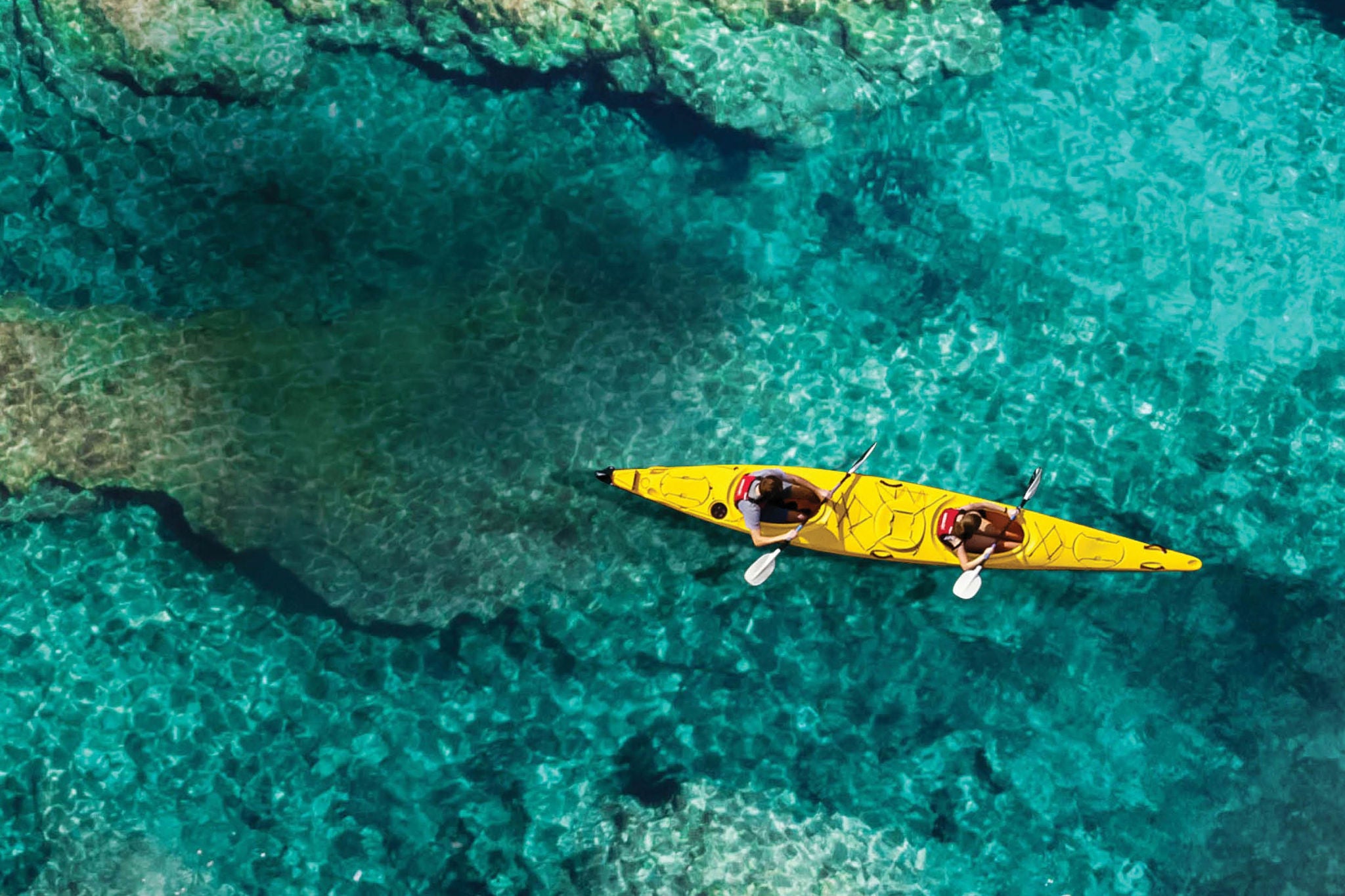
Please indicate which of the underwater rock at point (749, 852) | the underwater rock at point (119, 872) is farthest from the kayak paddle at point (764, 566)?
the underwater rock at point (119, 872)

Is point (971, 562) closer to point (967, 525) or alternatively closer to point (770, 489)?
point (967, 525)

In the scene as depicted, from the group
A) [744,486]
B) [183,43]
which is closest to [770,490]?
[744,486]

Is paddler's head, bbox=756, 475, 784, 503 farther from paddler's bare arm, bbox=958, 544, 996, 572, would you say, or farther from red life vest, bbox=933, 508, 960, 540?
paddler's bare arm, bbox=958, 544, 996, 572

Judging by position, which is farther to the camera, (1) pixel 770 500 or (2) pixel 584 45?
(2) pixel 584 45

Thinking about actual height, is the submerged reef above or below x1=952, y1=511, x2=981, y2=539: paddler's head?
above

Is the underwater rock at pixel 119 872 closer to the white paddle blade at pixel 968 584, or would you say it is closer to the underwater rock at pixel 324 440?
the underwater rock at pixel 324 440

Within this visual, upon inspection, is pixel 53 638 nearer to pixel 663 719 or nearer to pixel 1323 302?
pixel 663 719

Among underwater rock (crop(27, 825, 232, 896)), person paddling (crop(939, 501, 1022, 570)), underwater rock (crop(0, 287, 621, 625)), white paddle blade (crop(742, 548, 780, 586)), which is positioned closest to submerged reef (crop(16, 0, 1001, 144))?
underwater rock (crop(0, 287, 621, 625))
